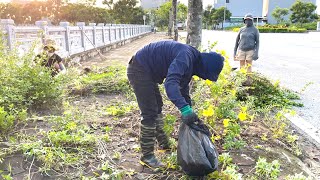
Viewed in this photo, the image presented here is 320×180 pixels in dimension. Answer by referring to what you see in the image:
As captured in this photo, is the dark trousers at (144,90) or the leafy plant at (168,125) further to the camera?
the leafy plant at (168,125)

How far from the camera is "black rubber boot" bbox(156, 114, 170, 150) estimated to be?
3434mm

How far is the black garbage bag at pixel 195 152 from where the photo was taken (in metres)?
2.70

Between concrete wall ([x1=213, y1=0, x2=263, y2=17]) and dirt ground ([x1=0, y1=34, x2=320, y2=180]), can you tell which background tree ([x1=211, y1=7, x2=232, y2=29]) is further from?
dirt ground ([x1=0, y1=34, x2=320, y2=180])

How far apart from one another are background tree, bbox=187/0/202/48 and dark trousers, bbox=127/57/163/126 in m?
3.47

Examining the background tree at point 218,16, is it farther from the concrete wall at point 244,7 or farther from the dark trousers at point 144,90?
the dark trousers at point 144,90

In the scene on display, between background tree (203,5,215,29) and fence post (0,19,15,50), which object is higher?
background tree (203,5,215,29)

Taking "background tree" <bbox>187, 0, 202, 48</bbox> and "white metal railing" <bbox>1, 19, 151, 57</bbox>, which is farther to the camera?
"white metal railing" <bbox>1, 19, 151, 57</bbox>

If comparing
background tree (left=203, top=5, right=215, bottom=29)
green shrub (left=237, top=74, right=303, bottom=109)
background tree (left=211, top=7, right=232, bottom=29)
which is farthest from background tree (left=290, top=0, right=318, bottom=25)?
green shrub (left=237, top=74, right=303, bottom=109)

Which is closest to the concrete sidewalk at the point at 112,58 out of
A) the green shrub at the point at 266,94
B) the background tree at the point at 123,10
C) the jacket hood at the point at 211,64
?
the green shrub at the point at 266,94

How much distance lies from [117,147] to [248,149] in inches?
59.1

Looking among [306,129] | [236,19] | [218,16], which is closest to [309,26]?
[218,16]

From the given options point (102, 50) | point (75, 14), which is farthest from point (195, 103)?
point (75, 14)

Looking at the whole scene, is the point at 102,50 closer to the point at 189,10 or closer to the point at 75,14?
the point at 189,10

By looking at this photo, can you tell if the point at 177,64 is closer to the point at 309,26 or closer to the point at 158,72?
the point at 158,72
